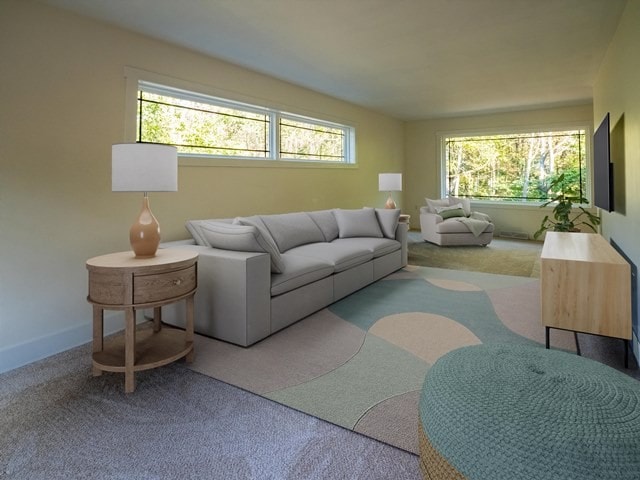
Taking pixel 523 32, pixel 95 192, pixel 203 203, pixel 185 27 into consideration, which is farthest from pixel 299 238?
pixel 523 32

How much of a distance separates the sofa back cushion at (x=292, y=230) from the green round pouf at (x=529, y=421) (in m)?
2.52

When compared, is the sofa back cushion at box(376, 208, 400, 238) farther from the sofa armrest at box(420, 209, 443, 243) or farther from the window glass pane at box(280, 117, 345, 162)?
the sofa armrest at box(420, 209, 443, 243)

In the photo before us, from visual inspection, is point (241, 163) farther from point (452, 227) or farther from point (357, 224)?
point (452, 227)

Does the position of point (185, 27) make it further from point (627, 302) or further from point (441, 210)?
point (441, 210)

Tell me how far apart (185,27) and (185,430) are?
117 inches

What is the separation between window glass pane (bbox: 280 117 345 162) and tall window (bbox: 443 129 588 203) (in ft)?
10.4

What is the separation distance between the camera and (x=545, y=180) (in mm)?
7258

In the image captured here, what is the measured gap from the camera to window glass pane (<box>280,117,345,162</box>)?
499cm

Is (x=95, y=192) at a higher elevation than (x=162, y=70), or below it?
below

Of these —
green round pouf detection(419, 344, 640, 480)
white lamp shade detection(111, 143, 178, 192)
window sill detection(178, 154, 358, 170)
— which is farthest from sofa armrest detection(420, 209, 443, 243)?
green round pouf detection(419, 344, 640, 480)

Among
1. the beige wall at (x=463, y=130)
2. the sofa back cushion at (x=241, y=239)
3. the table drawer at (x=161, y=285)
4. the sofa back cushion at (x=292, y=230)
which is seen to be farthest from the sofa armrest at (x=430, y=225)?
the table drawer at (x=161, y=285)

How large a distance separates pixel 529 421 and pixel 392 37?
11.3 ft

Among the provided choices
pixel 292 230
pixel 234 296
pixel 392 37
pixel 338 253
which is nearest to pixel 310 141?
pixel 292 230

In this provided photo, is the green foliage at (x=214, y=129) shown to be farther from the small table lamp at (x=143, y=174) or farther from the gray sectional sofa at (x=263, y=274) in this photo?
the small table lamp at (x=143, y=174)
